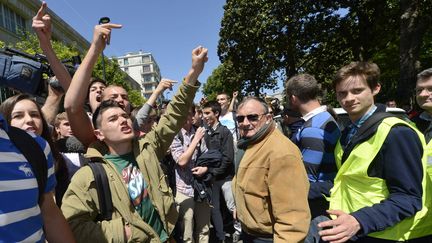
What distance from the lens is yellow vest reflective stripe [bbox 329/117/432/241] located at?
2.01m

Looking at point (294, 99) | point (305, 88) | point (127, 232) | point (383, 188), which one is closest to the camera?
point (383, 188)

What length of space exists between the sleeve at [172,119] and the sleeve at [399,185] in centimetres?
151

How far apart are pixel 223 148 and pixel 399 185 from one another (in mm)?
3487

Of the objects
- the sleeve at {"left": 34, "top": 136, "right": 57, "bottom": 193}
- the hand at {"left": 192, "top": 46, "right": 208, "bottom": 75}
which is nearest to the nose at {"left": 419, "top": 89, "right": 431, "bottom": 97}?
the hand at {"left": 192, "top": 46, "right": 208, "bottom": 75}

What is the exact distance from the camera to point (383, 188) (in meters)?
2.03

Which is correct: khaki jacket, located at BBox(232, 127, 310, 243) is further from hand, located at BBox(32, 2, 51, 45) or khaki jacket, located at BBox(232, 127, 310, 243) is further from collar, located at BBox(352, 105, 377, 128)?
hand, located at BBox(32, 2, 51, 45)

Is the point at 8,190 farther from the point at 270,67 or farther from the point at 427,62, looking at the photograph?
the point at 427,62

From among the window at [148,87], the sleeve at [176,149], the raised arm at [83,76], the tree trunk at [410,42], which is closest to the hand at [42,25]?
the raised arm at [83,76]

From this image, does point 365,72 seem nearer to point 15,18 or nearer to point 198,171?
point 198,171

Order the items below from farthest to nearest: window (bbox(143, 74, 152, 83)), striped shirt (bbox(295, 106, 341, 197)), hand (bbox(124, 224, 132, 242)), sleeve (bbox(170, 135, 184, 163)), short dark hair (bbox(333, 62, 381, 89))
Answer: window (bbox(143, 74, 152, 83)) → sleeve (bbox(170, 135, 184, 163)) → striped shirt (bbox(295, 106, 341, 197)) → short dark hair (bbox(333, 62, 381, 89)) → hand (bbox(124, 224, 132, 242))

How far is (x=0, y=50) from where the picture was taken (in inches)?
89.9

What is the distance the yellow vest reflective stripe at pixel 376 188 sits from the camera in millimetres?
2008

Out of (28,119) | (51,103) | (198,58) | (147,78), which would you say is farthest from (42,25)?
(147,78)

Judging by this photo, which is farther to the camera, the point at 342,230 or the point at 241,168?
the point at 241,168
